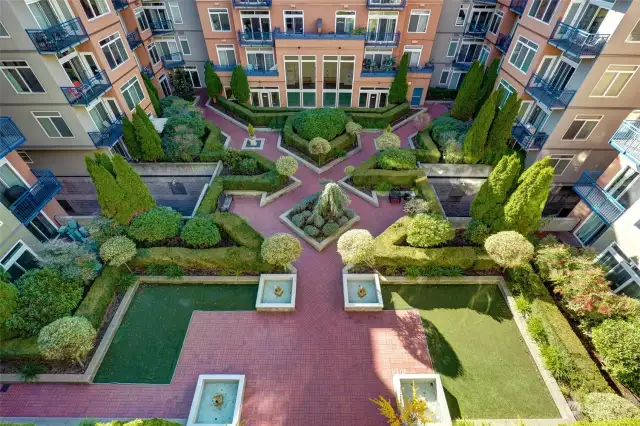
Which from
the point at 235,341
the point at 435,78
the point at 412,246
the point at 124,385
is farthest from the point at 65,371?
the point at 435,78

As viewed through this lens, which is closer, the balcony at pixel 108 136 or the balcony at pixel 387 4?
the balcony at pixel 108 136

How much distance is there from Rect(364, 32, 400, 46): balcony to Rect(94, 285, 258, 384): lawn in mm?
25320

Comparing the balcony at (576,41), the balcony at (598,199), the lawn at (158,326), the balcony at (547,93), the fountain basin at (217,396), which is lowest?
the lawn at (158,326)

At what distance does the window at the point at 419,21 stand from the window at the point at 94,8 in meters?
25.1

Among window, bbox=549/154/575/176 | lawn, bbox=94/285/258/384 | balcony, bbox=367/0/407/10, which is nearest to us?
lawn, bbox=94/285/258/384

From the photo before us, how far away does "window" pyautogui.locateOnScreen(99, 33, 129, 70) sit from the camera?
70.2ft

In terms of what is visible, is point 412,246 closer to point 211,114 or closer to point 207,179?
point 207,179

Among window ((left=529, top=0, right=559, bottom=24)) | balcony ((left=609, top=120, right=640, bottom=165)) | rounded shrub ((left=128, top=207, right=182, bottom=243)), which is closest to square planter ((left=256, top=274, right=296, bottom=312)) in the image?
rounded shrub ((left=128, top=207, right=182, bottom=243))

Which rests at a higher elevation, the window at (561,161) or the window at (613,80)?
the window at (613,80)

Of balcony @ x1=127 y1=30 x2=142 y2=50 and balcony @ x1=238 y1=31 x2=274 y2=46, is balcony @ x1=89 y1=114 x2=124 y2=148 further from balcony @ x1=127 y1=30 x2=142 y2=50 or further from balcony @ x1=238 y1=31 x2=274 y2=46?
balcony @ x1=238 y1=31 x2=274 y2=46

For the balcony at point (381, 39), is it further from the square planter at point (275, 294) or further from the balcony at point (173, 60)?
the square planter at point (275, 294)

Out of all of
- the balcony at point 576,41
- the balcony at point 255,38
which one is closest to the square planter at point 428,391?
the balcony at point 576,41

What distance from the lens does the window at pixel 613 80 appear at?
17.8m

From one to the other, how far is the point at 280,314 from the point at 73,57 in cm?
2100
